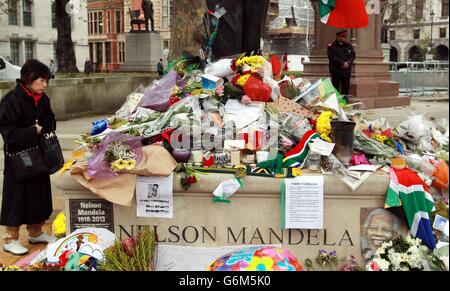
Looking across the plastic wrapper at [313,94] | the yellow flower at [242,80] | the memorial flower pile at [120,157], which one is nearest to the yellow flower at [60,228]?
the memorial flower pile at [120,157]

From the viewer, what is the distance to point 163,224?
4109 millimetres

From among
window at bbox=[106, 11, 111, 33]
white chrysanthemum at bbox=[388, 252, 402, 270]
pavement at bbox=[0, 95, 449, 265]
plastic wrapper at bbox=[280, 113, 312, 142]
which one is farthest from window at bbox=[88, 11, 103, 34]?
white chrysanthemum at bbox=[388, 252, 402, 270]

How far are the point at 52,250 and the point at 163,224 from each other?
0.80 metres

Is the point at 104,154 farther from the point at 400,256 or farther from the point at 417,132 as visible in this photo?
the point at 417,132

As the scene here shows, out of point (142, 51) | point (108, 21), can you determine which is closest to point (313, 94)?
point (142, 51)

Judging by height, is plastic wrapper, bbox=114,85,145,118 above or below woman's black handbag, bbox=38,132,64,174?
above

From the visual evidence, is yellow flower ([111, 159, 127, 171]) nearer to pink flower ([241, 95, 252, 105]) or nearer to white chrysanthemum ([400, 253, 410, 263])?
pink flower ([241, 95, 252, 105])

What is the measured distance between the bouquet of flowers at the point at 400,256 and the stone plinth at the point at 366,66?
9.84m

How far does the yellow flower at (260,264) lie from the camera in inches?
113

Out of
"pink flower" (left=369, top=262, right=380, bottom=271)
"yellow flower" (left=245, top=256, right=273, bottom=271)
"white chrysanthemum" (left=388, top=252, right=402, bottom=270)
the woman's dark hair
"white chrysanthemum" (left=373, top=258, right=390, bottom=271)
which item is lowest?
"pink flower" (left=369, top=262, right=380, bottom=271)

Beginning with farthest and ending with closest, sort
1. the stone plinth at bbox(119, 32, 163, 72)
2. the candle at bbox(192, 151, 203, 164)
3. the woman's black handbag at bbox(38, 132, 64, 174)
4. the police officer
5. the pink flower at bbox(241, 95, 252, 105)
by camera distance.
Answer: the stone plinth at bbox(119, 32, 163, 72), the police officer, the pink flower at bbox(241, 95, 252, 105), the woman's black handbag at bbox(38, 132, 64, 174), the candle at bbox(192, 151, 203, 164)

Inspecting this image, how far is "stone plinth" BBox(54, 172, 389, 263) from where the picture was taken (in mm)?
3979
